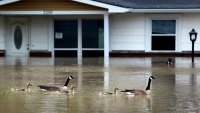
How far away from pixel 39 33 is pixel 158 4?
254 inches

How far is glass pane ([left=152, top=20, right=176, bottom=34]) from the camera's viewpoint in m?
30.6

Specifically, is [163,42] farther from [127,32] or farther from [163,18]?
[127,32]

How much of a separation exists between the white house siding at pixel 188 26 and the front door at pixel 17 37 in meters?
8.26

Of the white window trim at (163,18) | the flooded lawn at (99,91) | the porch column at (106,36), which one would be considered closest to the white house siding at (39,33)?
the porch column at (106,36)

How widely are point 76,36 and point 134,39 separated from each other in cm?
313

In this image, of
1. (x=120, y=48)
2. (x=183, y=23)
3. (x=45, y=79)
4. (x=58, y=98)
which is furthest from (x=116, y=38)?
(x=58, y=98)

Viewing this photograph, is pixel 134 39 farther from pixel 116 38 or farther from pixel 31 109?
pixel 31 109

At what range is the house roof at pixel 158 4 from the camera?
29.5 metres

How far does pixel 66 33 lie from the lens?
3155 cm

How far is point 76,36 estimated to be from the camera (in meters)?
31.4

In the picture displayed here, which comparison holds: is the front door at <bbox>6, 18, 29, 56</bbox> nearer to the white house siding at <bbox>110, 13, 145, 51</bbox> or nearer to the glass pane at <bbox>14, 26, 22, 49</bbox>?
the glass pane at <bbox>14, 26, 22, 49</bbox>

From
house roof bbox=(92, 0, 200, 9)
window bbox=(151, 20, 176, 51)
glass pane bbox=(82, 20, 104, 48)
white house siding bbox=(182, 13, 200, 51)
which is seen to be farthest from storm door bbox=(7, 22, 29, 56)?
white house siding bbox=(182, 13, 200, 51)

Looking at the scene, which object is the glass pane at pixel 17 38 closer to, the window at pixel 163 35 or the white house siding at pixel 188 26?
the window at pixel 163 35

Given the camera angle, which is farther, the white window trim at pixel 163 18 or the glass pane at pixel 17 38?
the glass pane at pixel 17 38
